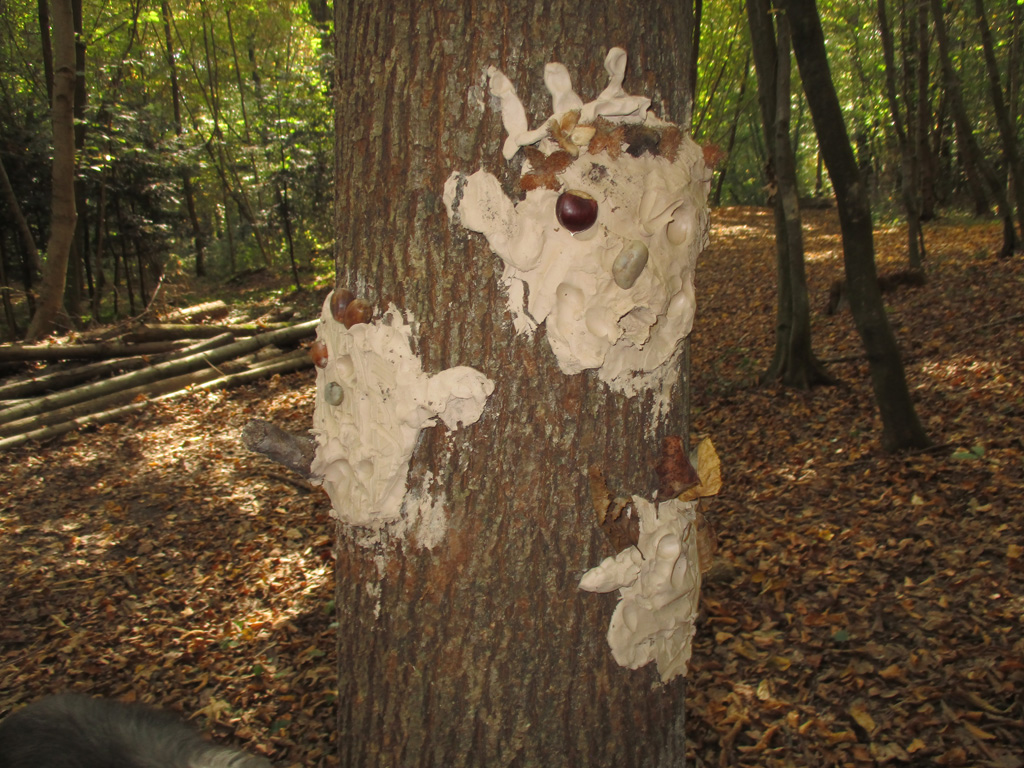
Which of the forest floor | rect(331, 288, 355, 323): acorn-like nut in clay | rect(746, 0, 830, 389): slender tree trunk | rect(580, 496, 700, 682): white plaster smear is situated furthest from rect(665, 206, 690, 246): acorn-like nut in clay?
rect(746, 0, 830, 389): slender tree trunk

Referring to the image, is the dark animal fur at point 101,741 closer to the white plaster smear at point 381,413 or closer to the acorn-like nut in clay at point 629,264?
the white plaster smear at point 381,413

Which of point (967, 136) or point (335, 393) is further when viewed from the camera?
point (967, 136)

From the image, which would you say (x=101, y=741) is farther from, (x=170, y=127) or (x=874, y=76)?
(x=874, y=76)

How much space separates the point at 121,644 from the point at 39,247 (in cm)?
1379

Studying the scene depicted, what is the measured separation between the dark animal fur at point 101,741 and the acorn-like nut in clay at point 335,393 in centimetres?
114

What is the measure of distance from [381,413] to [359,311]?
0.70 feet

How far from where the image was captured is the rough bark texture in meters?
1.20

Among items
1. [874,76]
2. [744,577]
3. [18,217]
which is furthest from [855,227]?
[874,76]

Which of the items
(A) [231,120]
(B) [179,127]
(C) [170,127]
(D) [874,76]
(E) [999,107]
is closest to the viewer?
(E) [999,107]

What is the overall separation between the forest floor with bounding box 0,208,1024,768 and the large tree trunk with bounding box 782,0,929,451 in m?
0.39

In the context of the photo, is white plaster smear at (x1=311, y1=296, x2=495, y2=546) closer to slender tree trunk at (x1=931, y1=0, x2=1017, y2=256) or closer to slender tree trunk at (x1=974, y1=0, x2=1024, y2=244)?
slender tree trunk at (x1=974, y1=0, x2=1024, y2=244)

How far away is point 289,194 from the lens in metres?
14.6

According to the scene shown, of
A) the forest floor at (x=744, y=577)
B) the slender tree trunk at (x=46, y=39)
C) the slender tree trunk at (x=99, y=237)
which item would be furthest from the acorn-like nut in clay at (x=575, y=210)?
the slender tree trunk at (x=46, y=39)

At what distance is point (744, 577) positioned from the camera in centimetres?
357
